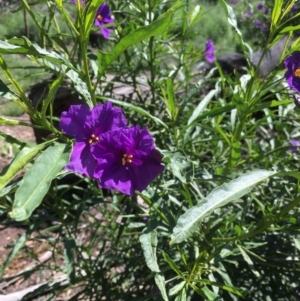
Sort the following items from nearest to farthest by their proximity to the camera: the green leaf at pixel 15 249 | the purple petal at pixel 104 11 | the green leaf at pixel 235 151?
1. the green leaf at pixel 235 151
2. the green leaf at pixel 15 249
3. the purple petal at pixel 104 11

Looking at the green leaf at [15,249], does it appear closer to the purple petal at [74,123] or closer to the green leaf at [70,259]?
the green leaf at [70,259]

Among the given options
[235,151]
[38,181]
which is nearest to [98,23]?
[235,151]

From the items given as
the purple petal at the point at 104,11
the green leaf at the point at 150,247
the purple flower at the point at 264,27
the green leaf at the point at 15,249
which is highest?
the purple petal at the point at 104,11

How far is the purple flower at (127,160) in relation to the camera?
0.95m

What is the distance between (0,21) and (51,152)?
163 centimetres

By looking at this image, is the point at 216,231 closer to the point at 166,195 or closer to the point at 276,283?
the point at 166,195

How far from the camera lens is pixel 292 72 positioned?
3.70 feet

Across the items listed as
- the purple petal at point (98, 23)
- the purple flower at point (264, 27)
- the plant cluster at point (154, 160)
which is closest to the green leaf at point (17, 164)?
the plant cluster at point (154, 160)

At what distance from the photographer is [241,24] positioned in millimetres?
7332

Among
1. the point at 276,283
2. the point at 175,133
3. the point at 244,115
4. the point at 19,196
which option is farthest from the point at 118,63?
the point at 19,196

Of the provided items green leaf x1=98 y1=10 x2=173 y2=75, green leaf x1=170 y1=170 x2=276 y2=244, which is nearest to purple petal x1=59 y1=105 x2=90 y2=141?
green leaf x1=98 y1=10 x2=173 y2=75

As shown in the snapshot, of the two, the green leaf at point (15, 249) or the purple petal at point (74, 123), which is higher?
the purple petal at point (74, 123)

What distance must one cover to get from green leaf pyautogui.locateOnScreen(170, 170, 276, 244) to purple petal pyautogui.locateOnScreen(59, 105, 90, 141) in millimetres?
253

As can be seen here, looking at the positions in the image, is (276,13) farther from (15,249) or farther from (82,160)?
(15,249)
